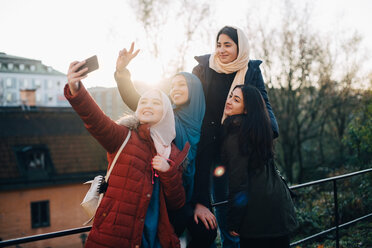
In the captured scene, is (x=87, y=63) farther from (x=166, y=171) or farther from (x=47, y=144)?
(x=47, y=144)

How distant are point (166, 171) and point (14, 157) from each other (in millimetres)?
22076

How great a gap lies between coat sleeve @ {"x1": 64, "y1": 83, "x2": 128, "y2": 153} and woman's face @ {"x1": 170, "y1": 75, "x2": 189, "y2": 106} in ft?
1.84

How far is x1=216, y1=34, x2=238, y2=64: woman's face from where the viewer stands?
9.09 ft

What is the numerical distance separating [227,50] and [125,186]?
1.49 m

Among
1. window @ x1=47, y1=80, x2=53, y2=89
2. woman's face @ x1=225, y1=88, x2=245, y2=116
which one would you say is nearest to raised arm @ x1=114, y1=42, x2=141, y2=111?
woman's face @ x1=225, y1=88, x2=245, y2=116

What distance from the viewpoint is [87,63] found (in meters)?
1.81

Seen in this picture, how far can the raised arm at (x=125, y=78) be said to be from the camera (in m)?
2.28

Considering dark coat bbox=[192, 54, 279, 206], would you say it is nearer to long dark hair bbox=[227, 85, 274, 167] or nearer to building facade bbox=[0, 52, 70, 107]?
long dark hair bbox=[227, 85, 274, 167]

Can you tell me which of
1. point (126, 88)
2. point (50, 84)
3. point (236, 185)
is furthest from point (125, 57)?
point (50, 84)

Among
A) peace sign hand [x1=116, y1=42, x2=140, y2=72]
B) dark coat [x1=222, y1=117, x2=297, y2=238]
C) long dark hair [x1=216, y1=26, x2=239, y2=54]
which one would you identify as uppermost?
long dark hair [x1=216, y1=26, x2=239, y2=54]

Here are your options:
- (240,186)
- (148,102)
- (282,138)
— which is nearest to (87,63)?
(148,102)

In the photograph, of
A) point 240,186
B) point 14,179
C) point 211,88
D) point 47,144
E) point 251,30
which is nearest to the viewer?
point 240,186

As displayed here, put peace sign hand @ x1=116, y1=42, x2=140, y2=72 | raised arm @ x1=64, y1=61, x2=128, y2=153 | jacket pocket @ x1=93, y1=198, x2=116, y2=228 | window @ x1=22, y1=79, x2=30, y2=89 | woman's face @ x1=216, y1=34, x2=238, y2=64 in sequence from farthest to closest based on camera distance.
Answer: window @ x1=22, y1=79, x2=30, y2=89
woman's face @ x1=216, y1=34, x2=238, y2=64
peace sign hand @ x1=116, y1=42, x2=140, y2=72
jacket pocket @ x1=93, y1=198, x2=116, y2=228
raised arm @ x1=64, y1=61, x2=128, y2=153

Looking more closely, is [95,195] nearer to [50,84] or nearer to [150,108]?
[150,108]
